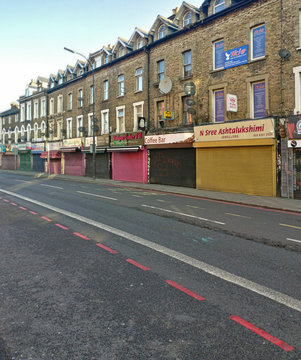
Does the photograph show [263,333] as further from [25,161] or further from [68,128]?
[25,161]

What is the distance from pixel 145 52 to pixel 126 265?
2227cm

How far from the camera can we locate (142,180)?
24031mm

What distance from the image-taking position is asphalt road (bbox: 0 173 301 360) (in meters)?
2.93

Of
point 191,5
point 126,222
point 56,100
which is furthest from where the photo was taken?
point 56,100

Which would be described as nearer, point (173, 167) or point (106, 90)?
point (173, 167)

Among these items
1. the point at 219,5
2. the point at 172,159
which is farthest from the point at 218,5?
the point at 172,159

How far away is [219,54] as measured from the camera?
18.2 meters

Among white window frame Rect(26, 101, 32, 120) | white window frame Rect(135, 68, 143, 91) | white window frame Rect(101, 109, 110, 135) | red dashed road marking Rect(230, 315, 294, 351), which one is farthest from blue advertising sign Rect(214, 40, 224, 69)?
white window frame Rect(26, 101, 32, 120)

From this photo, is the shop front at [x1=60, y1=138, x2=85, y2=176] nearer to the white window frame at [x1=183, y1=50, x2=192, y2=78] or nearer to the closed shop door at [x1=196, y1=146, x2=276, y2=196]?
the white window frame at [x1=183, y1=50, x2=192, y2=78]

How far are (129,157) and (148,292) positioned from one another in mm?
21716

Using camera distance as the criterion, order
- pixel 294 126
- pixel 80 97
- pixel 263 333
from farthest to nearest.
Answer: pixel 80 97, pixel 294 126, pixel 263 333

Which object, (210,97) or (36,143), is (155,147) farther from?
(36,143)

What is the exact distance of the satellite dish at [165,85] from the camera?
826 inches

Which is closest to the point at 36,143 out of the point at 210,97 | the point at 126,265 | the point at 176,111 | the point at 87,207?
the point at 176,111
